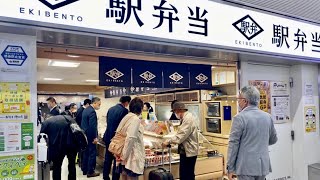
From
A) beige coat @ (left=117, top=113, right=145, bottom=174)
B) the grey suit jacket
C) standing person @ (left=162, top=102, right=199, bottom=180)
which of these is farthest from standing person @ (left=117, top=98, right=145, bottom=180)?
the grey suit jacket

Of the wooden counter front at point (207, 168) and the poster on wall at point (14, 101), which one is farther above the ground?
the poster on wall at point (14, 101)

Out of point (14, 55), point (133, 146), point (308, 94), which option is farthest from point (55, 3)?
point (308, 94)

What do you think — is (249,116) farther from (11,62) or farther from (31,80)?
(11,62)

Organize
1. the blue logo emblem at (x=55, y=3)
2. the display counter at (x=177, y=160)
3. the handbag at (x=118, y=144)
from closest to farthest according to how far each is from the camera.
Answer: the blue logo emblem at (x=55, y=3) < the handbag at (x=118, y=144) < the display counter at (x=177, y=160)

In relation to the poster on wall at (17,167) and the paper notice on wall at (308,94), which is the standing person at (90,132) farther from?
the paper notice on wall at (308,94)

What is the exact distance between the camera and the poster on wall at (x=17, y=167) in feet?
8.43

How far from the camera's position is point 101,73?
12.5 feet

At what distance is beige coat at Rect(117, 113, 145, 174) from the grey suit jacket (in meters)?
1.27

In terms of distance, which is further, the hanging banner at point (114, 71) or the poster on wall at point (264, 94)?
the poster on wall at point (264, 94)

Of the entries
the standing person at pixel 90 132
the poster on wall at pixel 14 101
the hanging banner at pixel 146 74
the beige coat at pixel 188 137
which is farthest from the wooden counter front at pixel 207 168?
the poster on wall at pixel 14 101

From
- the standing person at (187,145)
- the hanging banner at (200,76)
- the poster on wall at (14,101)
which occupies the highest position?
the hanging banner at (200,76)

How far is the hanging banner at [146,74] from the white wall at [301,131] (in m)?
2.49

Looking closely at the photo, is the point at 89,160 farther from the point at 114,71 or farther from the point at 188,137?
the point at 114,71

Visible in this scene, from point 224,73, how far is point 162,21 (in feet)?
13.7
